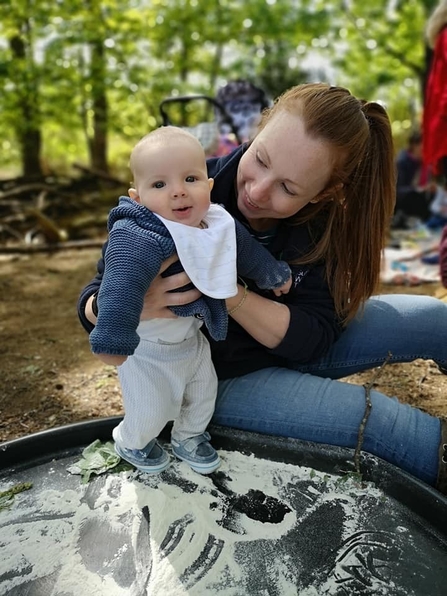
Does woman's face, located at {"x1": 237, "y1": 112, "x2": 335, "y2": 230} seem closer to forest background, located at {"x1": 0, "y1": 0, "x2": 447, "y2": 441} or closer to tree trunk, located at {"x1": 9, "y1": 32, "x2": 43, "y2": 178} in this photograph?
forest background, located at {"x1": 0, "y1": 0, "x2": 447, "y2": 441}

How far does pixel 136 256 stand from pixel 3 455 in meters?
0.60

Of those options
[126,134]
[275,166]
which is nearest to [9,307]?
[275,166]

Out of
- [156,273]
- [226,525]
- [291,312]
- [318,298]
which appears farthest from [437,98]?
[226,525]

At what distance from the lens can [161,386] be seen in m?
1.13

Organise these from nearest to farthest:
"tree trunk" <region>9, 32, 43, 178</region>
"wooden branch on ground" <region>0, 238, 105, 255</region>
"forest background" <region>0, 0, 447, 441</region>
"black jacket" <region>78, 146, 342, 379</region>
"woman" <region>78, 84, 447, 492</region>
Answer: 1. "woman" <region>78, 84, 447, 492</region>
2. "black jacket" <region>78, 146, 342, 379</region>
3. "forest background" <region>0, 0, 447, 441</region>
4. "wooden branch on ground" <region>0, 238, 105, 255</region>
5. "tree trunk" <region>9, 32, 43, 178</region>

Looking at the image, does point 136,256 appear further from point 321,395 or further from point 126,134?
point 126,134

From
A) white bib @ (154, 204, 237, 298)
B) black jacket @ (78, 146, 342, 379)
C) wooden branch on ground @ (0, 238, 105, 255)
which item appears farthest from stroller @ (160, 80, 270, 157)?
white bib @ (154, 204, 237, 298)

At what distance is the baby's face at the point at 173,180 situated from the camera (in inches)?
38.5

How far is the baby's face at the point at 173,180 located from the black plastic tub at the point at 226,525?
0.56 meters

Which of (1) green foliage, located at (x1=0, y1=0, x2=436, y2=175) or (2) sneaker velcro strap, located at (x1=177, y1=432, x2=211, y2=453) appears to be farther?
(1) green foliage, located at (x1=0, y1=0, x2=436, y2=175)

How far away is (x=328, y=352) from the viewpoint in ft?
4.70

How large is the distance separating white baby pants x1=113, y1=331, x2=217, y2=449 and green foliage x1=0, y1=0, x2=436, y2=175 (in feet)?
14.2

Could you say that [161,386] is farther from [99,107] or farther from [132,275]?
[99,107]

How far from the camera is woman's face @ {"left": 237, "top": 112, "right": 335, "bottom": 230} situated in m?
1.13
